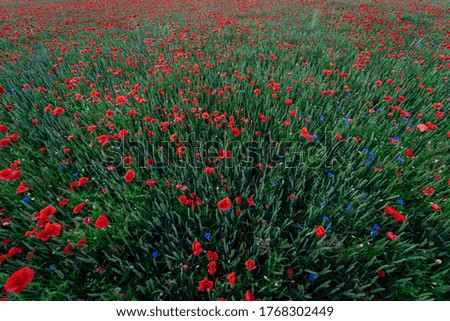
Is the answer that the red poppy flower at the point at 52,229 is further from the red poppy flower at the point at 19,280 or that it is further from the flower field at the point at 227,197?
the red poppy flower at the point at 19,280

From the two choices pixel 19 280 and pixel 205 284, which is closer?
pixel 19 280

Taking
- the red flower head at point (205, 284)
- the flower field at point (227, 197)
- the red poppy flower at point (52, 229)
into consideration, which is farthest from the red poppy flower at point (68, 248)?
the red flower head at point (205, 284)

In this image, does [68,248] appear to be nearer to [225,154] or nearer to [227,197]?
[227,197]

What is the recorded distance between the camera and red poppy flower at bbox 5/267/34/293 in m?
1.07

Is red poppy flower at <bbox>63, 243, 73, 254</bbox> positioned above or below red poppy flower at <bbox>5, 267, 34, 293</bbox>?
below

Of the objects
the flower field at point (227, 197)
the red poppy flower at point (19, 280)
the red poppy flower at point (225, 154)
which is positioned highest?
the red poppy flower at point (19, 280)

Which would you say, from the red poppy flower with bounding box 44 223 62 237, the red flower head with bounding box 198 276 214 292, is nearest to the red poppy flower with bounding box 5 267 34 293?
the red poppy flower with bounding box 44 223 62 237

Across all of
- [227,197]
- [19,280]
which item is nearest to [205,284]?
[227,197]

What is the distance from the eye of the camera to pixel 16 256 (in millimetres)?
1549

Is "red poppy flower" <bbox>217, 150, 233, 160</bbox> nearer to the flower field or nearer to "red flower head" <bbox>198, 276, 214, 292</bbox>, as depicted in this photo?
the flower field

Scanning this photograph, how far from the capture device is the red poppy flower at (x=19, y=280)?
1.07 m

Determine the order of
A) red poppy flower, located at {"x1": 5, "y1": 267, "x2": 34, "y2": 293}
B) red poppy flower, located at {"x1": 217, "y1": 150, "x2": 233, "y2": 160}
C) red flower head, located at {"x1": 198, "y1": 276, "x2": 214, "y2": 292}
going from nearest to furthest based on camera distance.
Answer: red poppy flower, located at {"x1": 5, "y1": 267, "x2": 34, "y2": 293}, red flower head, located at {"x1": 198, "y1": 276, "x2": 214, "y2": 292}, red poppy flower, located at {"x1": 217, "y1": 150, "x2": 233, "y2": 160}

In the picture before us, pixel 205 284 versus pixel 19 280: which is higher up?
pixel 19 280

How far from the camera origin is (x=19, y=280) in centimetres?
111
